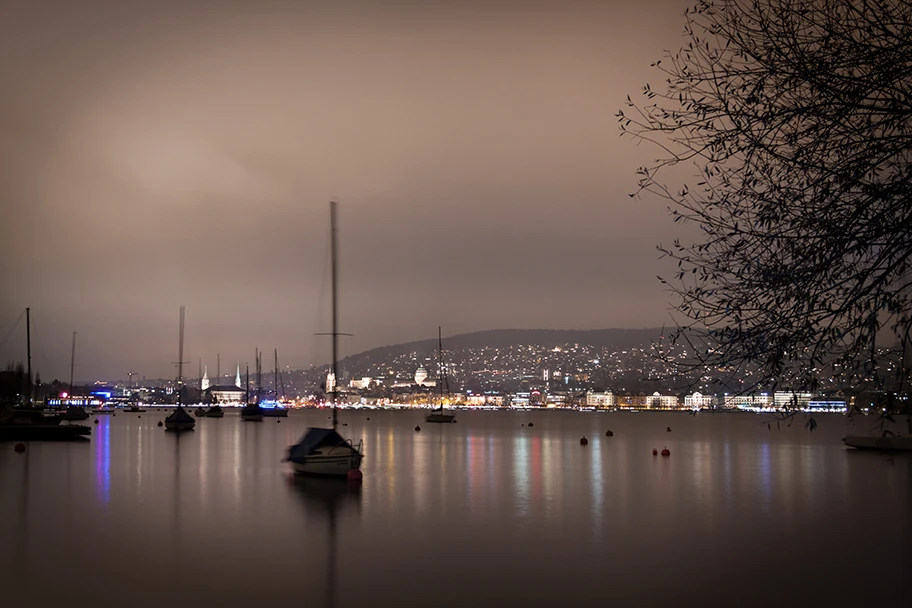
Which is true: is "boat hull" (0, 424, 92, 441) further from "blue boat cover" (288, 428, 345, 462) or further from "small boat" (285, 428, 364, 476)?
"small boat" (285, 428, 364, 476)

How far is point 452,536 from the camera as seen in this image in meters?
23.3

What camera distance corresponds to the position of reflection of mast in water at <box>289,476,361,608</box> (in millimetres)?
23416

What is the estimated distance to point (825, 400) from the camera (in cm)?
1014

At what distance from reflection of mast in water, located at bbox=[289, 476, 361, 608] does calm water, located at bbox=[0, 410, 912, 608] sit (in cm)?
13

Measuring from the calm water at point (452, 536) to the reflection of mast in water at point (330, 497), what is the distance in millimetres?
129

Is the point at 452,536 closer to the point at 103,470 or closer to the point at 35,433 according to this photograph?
the point at 103,470

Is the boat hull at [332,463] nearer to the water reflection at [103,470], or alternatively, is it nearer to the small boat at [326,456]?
the small boat at [326,456]

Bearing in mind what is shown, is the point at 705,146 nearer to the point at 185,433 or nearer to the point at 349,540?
the point at 349,540

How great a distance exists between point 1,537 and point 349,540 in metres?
8.97

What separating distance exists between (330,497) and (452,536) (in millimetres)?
9494

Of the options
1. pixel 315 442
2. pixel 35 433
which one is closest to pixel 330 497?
pixel 315 442

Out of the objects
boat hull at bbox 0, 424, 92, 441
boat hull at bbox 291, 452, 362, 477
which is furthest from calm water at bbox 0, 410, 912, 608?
boat hull at bbox 0, 424, 92, 441

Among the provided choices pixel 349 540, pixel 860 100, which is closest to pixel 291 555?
pixel 349 540

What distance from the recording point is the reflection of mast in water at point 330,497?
922 inches
